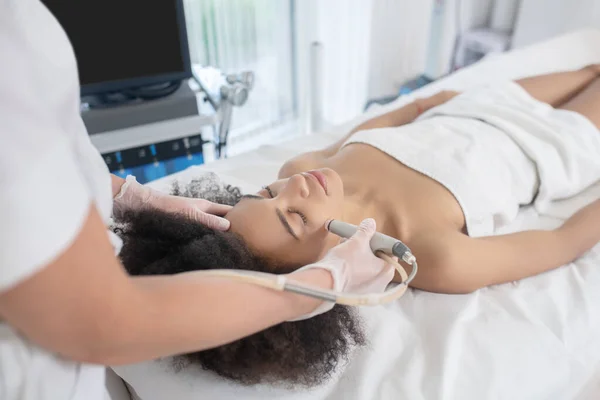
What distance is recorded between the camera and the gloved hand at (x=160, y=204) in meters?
0.96

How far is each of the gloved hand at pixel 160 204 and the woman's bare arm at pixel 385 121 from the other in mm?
379

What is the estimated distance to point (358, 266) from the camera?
2.51 ft

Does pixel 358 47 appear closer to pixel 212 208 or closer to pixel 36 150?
pixel 212 208

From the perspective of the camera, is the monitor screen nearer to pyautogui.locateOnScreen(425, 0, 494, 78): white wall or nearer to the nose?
the nose

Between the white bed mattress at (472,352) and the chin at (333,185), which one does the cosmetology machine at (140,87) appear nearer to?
the chin at (333,185)

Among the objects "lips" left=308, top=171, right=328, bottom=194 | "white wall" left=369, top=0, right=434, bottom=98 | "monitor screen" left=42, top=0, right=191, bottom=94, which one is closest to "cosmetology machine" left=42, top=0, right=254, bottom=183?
"monitor screen" left=42, top=0, right=191, bottom=94

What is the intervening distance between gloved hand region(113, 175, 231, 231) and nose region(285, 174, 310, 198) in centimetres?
14

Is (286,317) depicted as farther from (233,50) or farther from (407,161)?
(233,50)

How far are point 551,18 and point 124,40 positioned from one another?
2097mm

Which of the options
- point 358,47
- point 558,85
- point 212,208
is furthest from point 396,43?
point 212,208

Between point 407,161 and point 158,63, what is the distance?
0.86 meters

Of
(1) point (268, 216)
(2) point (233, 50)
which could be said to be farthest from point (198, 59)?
(1) point (268, 216)

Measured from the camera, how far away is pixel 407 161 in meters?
1.27

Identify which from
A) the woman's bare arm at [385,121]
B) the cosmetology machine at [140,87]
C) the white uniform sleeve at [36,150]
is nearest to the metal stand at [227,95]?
the cosmetology machine at [140,87]
